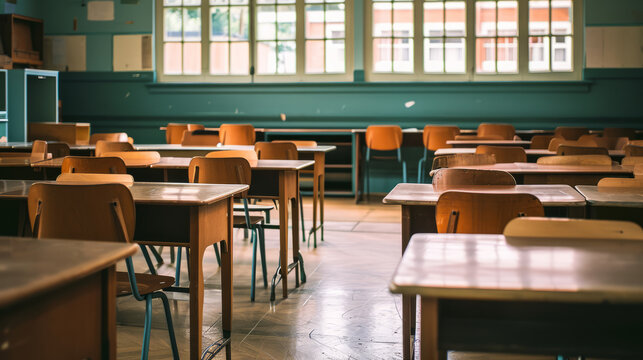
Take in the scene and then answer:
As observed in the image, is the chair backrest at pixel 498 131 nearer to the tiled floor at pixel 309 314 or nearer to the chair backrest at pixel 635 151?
the tiled floor at pixel 309 314

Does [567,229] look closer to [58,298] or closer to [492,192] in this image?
[492,192]

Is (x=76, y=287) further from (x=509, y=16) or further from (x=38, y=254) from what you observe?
(x=509, y=16)

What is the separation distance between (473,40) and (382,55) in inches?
47.7

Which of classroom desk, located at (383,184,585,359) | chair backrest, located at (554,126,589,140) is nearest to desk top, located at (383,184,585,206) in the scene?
classroom desk, located at (383,184,585,359)

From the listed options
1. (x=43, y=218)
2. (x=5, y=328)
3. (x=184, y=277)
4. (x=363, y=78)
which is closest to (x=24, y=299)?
(x=5, y=328)

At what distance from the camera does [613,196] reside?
262 cm

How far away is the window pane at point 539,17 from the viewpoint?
9031mm

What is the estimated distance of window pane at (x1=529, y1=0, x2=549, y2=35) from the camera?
9031 mm

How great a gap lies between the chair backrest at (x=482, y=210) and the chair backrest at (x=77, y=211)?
1.08 m

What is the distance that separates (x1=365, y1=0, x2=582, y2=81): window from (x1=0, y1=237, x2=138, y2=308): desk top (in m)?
8.12

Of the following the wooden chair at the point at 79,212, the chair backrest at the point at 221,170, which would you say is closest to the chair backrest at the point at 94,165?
the chair backrest at the point at 221,170

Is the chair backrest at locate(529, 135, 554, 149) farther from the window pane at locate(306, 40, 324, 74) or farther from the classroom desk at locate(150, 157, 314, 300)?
the window pane at locate(306, 40, 324, 74)

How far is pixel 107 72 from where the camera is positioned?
9.91 metres

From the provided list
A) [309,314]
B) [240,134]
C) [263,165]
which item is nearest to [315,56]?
[240,134]
